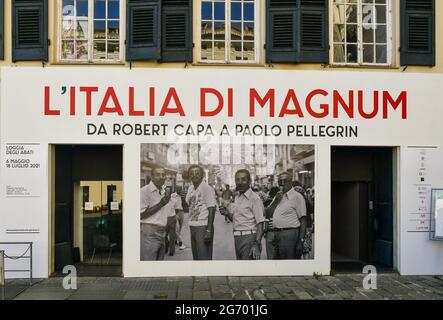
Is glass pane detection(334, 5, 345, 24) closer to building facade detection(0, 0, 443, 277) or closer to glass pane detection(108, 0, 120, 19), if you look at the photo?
building facade detection(0, 0, 443, 277)

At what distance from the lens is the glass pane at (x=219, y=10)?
37.9 feet

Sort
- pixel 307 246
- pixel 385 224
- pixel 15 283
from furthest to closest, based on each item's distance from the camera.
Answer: pixel 385 224 → pixel 307 246 → pixel 15 283

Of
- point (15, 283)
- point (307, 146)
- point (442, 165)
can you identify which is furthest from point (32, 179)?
point (442, 165)

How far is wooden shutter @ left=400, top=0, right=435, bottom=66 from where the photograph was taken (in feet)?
37.5

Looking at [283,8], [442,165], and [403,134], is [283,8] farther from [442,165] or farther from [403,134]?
[442,165]

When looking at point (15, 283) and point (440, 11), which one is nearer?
point (15, 283)

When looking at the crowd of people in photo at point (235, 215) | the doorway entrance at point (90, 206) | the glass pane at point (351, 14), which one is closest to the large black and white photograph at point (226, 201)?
the crowd of people in photo at point (235, 215)

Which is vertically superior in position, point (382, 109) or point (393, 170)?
point (382, 109)

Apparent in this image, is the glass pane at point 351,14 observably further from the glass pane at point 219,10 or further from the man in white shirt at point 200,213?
the man in white shirt at point 200,213

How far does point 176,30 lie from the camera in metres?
11.2

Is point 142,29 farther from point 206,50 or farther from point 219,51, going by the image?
point 219,51

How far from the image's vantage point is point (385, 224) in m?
12.1

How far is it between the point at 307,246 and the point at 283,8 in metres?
5.05

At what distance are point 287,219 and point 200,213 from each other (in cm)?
183
